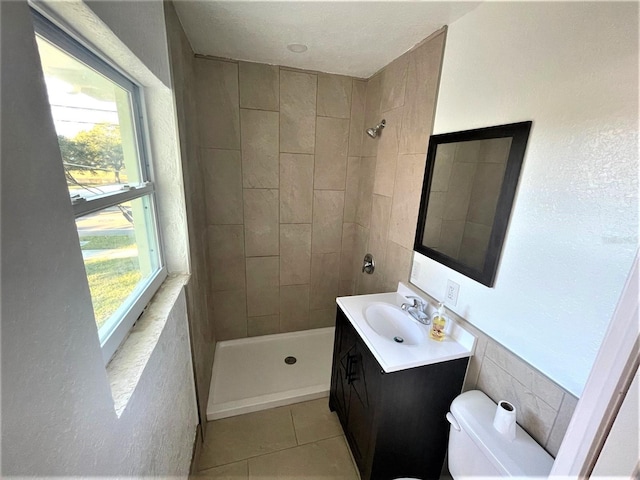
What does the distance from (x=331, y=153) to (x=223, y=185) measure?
87 cm

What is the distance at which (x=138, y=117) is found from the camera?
3.66 feet

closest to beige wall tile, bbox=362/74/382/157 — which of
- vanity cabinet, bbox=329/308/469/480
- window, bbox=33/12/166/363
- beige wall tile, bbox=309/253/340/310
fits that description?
beige wall tile, bbox=309/253/340/310

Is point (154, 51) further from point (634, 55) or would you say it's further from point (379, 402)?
point (379, 402)

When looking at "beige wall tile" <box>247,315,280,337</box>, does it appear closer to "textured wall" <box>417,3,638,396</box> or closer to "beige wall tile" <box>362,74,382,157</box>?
"beige wall tile" <box>362,74,382,157</box>

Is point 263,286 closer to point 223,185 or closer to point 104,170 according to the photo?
point 223,185

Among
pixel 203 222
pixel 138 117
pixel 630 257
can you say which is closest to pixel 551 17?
pixel 630 257

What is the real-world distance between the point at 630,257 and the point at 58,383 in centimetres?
131

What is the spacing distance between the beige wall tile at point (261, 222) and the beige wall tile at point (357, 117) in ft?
2.42

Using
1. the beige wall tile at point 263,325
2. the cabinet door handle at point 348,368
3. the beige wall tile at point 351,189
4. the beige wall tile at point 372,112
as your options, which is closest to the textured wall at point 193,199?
the beige wall tile at point 263,325

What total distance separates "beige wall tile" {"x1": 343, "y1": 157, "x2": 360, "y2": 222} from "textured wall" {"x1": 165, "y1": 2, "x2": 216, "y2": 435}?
1.12 m

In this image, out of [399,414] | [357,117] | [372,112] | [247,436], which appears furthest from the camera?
[357,117]

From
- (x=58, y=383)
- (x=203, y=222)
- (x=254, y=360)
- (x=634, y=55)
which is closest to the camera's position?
(x=58, y=383)

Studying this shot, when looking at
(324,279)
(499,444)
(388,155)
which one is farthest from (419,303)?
(324,279)

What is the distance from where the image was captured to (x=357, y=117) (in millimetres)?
2096
